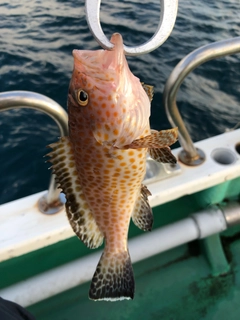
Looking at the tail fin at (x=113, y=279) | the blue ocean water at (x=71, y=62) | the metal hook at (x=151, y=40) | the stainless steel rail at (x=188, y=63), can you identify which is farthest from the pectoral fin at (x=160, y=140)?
the blue ocean water at (x=71, y=62)

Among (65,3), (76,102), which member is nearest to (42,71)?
(65,3)

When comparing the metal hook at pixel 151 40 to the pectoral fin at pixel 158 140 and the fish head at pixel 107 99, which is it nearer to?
the fish head at pixel 107 99

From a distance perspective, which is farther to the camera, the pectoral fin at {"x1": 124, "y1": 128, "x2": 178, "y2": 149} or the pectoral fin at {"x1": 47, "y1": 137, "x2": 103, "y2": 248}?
the pectoral fin at {"x1": 47, "y1": 137, "x2": 103, "y2": 248}

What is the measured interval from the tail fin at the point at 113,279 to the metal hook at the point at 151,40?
41.1 inches

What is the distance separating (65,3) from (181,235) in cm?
1002

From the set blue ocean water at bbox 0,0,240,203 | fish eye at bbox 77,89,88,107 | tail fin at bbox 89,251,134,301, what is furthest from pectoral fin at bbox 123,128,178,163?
blue ocean water at bbox 0,0,240,203

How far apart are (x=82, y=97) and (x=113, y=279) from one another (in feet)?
3.00

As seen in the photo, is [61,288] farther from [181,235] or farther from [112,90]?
[112,90]

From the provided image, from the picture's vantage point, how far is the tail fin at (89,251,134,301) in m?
1.75

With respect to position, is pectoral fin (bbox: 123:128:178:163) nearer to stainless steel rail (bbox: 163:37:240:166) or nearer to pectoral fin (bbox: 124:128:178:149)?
pectoral fin (bbox: 124:128:178:149)

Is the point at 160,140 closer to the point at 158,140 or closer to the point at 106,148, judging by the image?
the point at 158,140

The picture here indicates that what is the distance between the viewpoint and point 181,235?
3041 millimetres

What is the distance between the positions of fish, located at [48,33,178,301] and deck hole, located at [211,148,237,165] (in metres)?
1.55

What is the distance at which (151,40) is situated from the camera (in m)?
1.29
